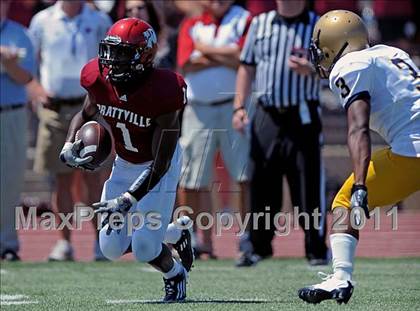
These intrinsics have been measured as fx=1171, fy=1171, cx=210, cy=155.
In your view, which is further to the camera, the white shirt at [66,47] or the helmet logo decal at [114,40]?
the white shirt at [66,47]

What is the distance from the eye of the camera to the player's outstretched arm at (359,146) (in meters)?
5.15

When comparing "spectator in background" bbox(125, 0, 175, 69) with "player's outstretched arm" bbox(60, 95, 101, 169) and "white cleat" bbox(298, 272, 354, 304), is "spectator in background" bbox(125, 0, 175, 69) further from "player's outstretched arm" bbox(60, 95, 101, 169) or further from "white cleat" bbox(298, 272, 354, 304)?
"white cleat" bbox(298, 272, 354, 304)

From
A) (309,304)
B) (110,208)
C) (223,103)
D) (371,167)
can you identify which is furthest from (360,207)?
(223,103)

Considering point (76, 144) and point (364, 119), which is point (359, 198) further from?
point (76, 144)

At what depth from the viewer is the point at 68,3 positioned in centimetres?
916

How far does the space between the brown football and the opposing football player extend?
1.20 meters

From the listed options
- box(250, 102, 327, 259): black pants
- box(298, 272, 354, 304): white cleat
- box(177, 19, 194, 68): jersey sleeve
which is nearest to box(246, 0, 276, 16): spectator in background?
box(177, 19, 194, 68): jersey sleeve

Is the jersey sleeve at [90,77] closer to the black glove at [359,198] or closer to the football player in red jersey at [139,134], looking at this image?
the football player in red jersey at [139,134]

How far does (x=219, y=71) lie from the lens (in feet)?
29.5

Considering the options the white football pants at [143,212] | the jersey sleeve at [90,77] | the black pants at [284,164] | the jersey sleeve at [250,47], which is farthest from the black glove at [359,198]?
Answer: the jersey sleeve at [250,47]

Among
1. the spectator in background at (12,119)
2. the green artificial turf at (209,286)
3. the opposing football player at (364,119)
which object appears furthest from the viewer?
the spectator in background at (12,119)

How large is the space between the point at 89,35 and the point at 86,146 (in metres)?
3.23

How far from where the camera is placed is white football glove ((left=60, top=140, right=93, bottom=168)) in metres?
5.94

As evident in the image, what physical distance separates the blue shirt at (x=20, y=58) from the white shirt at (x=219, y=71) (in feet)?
4.11
